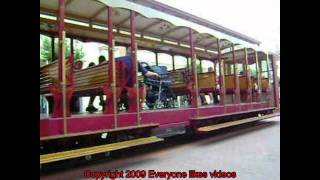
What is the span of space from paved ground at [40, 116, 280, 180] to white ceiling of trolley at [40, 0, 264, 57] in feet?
5.10

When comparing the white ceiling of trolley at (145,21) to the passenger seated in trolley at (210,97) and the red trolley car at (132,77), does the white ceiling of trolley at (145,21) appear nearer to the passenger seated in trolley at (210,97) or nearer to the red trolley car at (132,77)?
the red trolley car at (132,77)

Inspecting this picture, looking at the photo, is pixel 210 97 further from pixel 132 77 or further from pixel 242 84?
pixel 132 77

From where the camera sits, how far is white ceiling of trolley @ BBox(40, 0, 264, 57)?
12.7 ft

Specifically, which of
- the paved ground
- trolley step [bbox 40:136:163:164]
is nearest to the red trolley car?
trolley step [bbox 40:136:163:164]

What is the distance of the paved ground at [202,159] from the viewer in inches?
116

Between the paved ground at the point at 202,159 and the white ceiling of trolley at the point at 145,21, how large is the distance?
→ 1556 millimetres

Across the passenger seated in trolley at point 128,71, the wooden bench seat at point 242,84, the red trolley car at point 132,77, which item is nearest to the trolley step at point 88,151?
the red trolley car at point 132,77

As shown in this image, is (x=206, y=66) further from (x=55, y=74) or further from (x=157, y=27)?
(x=55, y=74)

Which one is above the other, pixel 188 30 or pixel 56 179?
pixel 188 30
